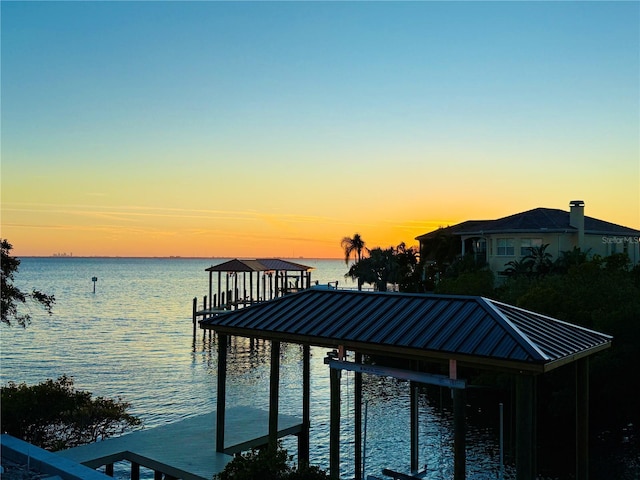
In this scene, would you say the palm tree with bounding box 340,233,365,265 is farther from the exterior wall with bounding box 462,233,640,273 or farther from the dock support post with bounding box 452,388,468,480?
the dock support post with bounding box 452,388,468,480

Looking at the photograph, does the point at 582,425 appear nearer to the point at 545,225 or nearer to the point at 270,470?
the point at 270,470

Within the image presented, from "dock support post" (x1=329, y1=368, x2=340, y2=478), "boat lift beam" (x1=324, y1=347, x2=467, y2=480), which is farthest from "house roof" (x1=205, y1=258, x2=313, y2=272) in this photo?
"boat lift beam" (x1=324, y1=347, x2=467, y2=480)

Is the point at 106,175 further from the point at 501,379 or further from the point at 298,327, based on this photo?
the point at 298,327

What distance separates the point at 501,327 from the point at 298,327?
4334 mm

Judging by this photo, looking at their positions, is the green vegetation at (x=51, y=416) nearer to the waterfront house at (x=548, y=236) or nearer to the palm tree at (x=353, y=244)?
the waterfront house at (x=548, y=236)

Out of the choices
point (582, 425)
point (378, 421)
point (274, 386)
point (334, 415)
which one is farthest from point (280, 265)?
point (582, 425)

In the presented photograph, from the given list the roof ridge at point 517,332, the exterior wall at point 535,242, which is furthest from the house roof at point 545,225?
the roof ridge at point 517,332

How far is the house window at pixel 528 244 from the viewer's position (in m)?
43.9

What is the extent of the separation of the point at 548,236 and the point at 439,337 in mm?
35856

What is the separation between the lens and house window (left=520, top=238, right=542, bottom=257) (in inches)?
1730

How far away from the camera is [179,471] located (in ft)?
46.2

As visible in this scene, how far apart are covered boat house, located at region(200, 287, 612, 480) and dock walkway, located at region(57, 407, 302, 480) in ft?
7.70

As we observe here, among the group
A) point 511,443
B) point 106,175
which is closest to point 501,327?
point 511,443

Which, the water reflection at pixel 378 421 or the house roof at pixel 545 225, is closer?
the water reflection at pixel 378 421
